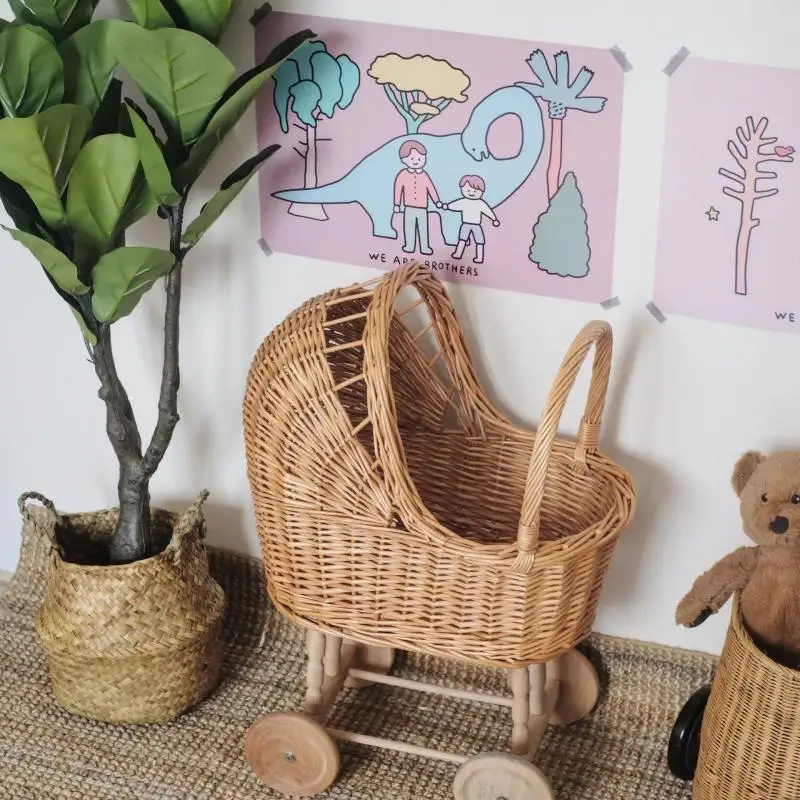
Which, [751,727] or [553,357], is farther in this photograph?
[553,357]

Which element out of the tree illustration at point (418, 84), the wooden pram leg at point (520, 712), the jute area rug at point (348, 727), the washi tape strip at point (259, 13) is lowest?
the jute area rug at point (348, 727)

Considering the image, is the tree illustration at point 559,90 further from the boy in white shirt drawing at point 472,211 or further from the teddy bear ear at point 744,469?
the teddy bear ear at point 744,469

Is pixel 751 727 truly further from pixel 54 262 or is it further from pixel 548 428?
pixel 54 262

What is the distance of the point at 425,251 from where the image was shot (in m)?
1.70

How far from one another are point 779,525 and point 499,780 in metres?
0.53

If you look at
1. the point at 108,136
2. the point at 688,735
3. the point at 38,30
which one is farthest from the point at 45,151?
the point at 688,735

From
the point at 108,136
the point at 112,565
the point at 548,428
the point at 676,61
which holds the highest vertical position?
the point at 676,61

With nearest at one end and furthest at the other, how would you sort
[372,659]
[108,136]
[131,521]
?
[108,136], [131,521], [372,659]

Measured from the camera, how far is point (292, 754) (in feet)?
5.51

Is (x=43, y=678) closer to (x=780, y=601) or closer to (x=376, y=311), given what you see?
(x=376, y=311)

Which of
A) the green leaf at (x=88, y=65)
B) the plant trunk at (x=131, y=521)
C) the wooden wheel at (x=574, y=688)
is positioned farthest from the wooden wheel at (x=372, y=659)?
the green leaf at (x=88, y=65)

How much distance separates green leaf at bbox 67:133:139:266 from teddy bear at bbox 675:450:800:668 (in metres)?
0.90

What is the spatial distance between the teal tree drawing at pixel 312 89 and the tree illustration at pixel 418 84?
4 cm

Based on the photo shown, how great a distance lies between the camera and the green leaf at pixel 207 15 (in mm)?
1511
